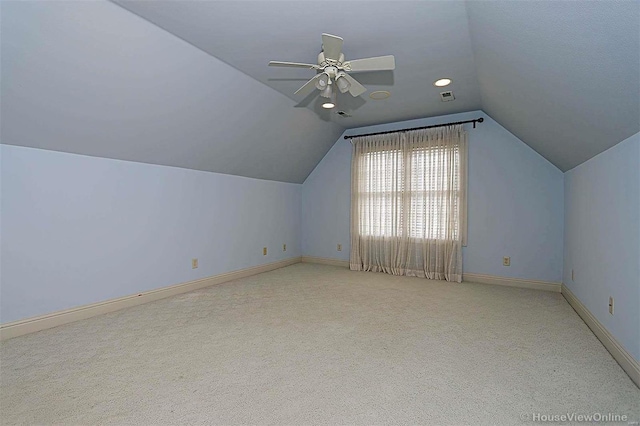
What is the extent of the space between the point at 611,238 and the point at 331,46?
2530 millimetres

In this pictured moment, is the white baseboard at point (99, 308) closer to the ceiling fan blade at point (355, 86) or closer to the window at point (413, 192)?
the window at point (413, 192)

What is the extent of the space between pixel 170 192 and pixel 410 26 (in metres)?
3.13

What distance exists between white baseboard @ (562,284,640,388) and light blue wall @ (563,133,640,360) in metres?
0.05

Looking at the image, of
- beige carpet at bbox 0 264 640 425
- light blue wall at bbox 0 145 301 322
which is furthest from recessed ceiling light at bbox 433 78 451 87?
light blue wall at bbox 0 145 301 322

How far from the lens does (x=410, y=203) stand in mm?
4836

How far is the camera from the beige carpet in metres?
1.66

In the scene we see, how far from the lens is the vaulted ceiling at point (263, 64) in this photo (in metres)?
1.77

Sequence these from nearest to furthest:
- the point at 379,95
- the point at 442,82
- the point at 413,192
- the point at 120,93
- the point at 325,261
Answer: the point at 120,93 → the point at 442,82 → the point at 379,95 → the point at 413,192 → the point at 325,261

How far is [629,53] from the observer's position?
55.9 inches

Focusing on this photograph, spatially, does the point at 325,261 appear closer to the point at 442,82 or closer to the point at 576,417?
the point at 442,82

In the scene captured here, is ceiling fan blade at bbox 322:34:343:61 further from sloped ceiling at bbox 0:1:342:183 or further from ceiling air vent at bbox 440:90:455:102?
ceiling air vent at bbox 440:90:455:102

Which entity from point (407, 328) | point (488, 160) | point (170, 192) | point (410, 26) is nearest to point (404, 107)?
point (488, 160)

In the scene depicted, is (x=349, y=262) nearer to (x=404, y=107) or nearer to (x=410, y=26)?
(x=404, y=107)

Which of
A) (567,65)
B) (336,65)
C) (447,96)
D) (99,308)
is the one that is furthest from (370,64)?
(99,308)
